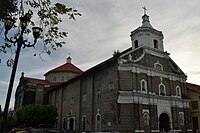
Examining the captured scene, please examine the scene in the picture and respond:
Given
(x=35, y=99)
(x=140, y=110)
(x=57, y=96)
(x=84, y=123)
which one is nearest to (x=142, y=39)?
(x=140, y=110)

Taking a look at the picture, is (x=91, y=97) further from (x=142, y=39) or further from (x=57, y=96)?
(x=57, y=96)

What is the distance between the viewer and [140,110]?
80.6 feet

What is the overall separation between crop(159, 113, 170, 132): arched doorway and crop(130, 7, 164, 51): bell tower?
886 centimetres

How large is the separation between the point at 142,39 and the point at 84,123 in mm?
13494

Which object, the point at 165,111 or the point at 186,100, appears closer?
the point at 165,111

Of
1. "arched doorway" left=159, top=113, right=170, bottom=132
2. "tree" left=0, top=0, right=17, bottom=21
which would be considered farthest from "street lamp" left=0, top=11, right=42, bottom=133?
"arched doorway" left=159, top=113, right=170, bottom=132

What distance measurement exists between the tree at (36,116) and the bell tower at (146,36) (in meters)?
15.8

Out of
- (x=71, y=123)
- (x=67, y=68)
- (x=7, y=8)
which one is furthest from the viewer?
(x=67, y=68)

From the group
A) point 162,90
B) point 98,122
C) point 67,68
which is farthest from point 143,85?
point 67,68

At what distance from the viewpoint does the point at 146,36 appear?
94.7 feet

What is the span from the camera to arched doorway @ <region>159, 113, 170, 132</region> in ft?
89.9

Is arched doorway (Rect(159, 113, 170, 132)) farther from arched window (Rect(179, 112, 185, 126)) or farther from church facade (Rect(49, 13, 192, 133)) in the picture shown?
arched window (Rect(179, 112, 185, 126))

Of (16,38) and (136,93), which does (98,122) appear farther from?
(16,38)

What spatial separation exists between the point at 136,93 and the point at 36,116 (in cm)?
1569
